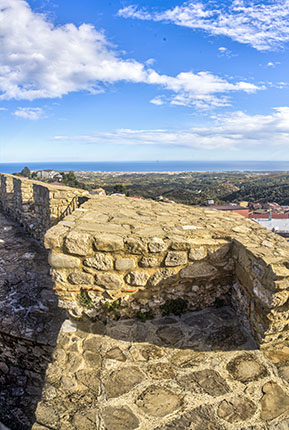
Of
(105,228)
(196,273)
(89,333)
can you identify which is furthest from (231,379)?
(105,228)

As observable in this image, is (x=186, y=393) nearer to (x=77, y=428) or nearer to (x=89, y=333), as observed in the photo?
(x=77, y=428)

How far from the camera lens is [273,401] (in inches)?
59.4

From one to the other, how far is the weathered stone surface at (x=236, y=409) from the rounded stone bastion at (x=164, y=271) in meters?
0.51

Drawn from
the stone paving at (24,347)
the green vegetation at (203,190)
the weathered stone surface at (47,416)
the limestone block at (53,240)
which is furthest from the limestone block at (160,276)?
the green vegetation at (203,190)

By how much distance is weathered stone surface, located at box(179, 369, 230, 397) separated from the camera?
5.17ft

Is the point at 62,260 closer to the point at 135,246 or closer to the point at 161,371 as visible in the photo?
the point at 135,246

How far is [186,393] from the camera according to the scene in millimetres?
1562

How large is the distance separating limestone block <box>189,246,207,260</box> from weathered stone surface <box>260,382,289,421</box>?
97 centimetres

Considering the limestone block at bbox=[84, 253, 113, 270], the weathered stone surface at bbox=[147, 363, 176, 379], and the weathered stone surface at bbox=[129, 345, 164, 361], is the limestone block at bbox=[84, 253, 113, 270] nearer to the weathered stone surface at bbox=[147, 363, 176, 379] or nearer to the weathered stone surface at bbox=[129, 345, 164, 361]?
the weathered stone surface at bbox=[129, 345, 164, 361]

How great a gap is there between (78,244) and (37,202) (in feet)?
11.4

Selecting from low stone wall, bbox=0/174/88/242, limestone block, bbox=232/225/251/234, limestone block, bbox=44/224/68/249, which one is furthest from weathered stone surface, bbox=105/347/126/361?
low stone wall, bbox=0/174/88/242

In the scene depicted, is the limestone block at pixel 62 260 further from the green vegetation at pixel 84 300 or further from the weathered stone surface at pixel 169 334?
the weathered stone surface at pixel 169 334

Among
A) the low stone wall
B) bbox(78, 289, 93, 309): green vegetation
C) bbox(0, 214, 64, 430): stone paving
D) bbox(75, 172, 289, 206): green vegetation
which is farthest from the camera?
bbox(75, 172, 289, 206): green vegetation

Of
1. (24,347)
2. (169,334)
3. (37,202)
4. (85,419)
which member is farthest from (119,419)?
(37,202)
